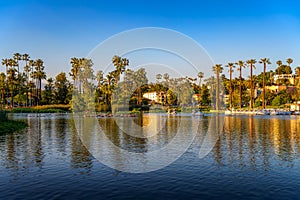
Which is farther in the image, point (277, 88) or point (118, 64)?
point (277, 88)

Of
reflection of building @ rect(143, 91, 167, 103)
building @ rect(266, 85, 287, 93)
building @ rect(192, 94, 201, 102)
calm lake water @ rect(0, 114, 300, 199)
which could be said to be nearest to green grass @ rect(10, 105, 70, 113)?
reflection of building @ rect(143, 91, 167, 103)

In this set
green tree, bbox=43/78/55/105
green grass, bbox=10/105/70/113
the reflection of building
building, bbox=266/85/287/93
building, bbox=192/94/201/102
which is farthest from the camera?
building, bbox=266/85/287/93

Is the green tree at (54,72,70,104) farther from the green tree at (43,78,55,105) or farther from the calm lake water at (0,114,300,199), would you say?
the calm lake water at (0,114,300,199)

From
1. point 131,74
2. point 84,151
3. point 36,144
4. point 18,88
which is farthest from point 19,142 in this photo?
point 18,88

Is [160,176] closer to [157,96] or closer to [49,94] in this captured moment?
[49,94]

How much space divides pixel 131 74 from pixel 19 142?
9248cm

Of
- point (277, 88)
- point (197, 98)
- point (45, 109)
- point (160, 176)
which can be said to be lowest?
point (160, 176)

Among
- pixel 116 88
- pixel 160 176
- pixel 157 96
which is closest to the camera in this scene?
pixel 160 176

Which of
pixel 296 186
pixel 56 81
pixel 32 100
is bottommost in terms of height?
pixel 296 186

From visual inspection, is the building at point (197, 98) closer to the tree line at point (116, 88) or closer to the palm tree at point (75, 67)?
the tree line at point (116, 88)

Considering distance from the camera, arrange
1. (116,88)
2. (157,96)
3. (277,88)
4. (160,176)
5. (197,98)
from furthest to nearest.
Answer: (157,96), (277,88), (197,98), (116,88), (160,176)

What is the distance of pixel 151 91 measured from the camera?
180875 millimetres

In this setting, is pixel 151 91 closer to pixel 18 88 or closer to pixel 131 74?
pixel 131 74

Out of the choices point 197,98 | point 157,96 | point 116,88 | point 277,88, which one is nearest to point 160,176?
point 116,88
